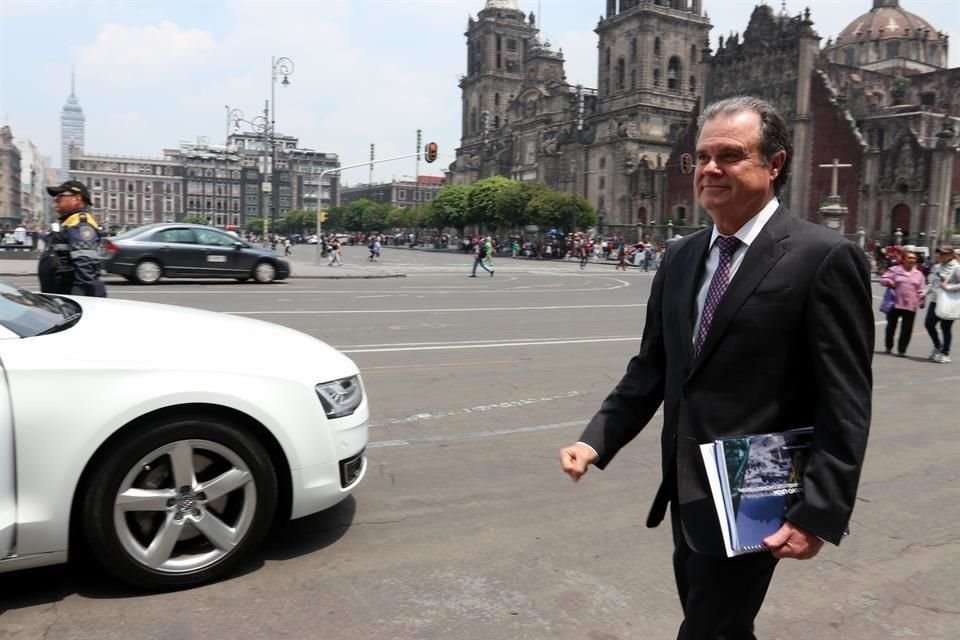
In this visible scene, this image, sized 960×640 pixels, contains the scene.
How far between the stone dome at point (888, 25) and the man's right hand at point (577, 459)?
8848 centimetres

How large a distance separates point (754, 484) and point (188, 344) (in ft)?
8.84

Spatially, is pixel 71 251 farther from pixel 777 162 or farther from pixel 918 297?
pixel 918 297

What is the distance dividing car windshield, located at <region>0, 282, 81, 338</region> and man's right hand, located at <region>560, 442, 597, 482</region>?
2.48m

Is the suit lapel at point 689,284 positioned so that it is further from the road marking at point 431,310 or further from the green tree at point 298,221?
the green tree at point 298,221

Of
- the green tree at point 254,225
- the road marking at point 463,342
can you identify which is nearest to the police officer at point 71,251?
the road marking at point 463,342

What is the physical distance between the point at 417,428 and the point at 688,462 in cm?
447

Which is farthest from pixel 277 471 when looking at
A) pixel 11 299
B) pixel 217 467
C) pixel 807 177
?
pixel 807 177

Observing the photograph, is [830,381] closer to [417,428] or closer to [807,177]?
[417,428]

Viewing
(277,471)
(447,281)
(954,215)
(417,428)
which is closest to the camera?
(277,471)

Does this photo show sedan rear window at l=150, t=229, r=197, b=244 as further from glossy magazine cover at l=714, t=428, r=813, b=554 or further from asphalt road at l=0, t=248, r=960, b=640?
glossy magazine cover at l=714, t=428, r=813, b=554

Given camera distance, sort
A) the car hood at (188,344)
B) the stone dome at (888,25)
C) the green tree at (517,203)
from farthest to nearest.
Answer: the stone dome at (888,25), the green tree at (517,203), the car hood at (188,344)

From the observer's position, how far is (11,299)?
13.1 ft

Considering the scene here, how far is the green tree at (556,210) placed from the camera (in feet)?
235

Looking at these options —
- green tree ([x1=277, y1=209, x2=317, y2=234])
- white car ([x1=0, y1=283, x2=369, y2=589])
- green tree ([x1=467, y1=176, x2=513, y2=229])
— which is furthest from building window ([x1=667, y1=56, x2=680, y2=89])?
white car ([x1=0, y1=283, x2=369, y2=589])
